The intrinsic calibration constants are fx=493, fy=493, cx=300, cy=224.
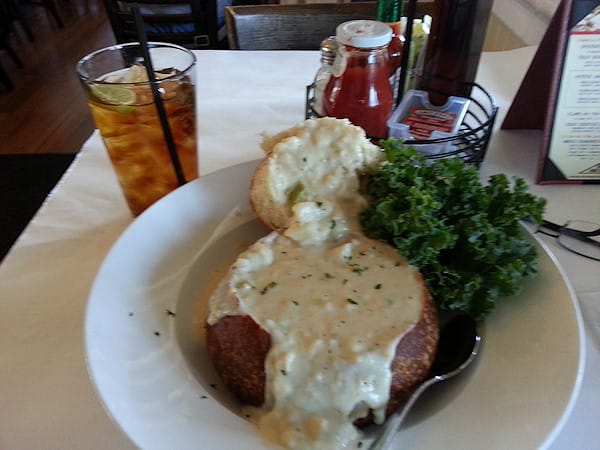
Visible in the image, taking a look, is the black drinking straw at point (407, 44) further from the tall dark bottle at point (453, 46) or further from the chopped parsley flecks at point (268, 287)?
the chopped parsley flecks at point (268, 287)

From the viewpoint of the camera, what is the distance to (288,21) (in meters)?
1.83

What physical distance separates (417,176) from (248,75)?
0.98m

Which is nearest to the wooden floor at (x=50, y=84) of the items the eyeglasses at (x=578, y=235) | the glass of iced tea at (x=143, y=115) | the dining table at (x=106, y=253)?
the dining table at (x=106, y=253)

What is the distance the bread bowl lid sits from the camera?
939mm

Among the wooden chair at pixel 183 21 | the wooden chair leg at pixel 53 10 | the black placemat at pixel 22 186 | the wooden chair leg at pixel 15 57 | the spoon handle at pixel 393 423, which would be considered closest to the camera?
the spoon handle at pixel 393 423

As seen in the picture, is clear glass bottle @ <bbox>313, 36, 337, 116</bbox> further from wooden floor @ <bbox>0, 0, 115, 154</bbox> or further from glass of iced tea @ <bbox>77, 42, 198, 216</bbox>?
wooden floor @ <bbox>0, 0, 115, 154</bbox>

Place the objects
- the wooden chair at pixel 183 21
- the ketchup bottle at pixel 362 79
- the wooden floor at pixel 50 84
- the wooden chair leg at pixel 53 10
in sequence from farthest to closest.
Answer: the wooden chair leg at pixel 53 10, the wooden floor at pixel 50 84, the wooden chair at pixel 183 21, the ketchup bottle at pixel 362 79

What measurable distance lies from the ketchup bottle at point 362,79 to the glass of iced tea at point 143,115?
31 cm

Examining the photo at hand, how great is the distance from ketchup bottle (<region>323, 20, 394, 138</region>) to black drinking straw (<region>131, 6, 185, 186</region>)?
0.35 m

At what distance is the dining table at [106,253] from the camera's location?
0.72 m

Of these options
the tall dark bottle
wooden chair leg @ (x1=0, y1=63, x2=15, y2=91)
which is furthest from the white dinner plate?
wooden chair leg @ (x1=0, y1=63, x2=15, y2=91)

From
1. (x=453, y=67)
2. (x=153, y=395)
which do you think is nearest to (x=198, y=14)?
(x=453, y=67)

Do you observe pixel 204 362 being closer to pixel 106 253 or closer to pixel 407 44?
pixel 106 253

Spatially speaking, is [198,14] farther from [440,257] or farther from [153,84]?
[440,257]
